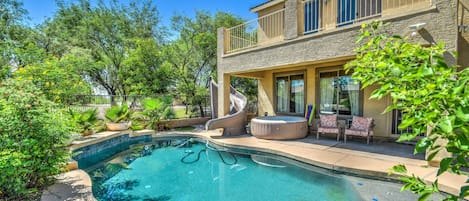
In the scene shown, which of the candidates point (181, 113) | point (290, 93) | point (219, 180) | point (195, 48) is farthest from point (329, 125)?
point (195, 48)

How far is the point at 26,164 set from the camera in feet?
11.8

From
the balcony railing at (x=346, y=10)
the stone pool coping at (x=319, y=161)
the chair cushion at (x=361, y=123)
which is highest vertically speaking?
the balcony railing at (x=346, y=10)

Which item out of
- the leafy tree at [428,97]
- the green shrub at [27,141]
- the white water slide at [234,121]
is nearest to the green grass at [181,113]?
the white water slide at [234,121]

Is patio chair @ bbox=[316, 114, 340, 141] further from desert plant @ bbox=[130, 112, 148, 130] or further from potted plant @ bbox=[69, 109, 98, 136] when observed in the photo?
potted plant @ bbox=[69, 109, 98, 136]

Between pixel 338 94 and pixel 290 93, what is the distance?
2423mm

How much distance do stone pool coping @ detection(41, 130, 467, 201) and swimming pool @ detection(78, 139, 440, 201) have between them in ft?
0.89

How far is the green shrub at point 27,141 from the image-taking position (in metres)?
3.57

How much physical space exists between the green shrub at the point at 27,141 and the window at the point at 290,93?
377 inches

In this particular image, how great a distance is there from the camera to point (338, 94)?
997cm

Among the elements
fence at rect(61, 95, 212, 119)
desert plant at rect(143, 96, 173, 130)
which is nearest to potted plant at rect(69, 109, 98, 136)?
fence at rect(61, 95, 212, 119)

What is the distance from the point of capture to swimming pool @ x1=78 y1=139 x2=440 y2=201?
5.22 meters

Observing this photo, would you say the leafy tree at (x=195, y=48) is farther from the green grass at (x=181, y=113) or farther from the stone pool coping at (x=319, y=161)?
the stone pool coping at (x=319, y=161)

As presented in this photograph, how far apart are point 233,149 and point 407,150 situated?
599 centimetres

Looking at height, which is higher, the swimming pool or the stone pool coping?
the stone pool coping
